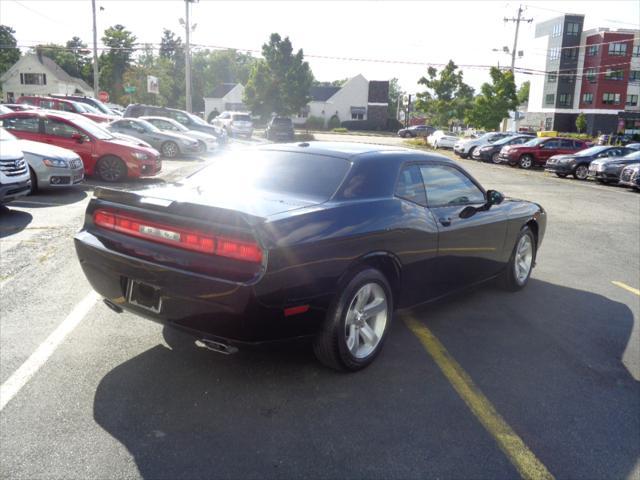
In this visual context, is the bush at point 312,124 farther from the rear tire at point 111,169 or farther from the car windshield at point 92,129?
the rear tire at point 111,169

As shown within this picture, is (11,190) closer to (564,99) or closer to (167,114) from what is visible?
Answer: (167,114)

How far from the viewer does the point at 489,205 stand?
5.56 metres

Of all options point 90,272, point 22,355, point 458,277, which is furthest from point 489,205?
point 22,355

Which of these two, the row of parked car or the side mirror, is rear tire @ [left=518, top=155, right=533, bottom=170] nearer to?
the row of parked car

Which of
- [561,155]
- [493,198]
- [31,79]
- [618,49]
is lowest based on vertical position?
[561,155]

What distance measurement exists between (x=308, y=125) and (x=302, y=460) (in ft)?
241

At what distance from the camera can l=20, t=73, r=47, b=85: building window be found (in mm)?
73875

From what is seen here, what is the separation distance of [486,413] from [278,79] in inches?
2242

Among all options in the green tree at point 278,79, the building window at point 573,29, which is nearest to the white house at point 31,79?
the green tree at point 278,79

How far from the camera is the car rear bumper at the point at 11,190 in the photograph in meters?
8.66

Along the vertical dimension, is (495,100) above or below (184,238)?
above

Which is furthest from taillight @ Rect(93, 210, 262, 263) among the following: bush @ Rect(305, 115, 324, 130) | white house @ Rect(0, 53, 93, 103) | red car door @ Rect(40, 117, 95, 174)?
white house @ Rect(0, 53, 93, 103)

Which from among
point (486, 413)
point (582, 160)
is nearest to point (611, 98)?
point (582, 160)

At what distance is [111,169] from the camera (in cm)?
1386
